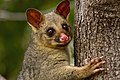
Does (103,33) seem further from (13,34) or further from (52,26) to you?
(13,34)

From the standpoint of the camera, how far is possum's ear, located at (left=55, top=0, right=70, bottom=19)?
6320 mm

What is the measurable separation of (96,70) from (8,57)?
545cm

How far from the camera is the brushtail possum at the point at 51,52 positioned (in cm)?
571

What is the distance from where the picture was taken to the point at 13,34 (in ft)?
35.2

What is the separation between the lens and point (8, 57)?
35.0 ft

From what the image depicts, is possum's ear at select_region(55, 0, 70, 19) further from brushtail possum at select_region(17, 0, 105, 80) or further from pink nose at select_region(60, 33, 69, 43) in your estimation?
pink nose at select_region(60, 33, 69, 43)

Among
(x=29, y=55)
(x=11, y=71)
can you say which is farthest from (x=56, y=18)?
(x=11, y=71)

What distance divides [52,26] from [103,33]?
1075mm

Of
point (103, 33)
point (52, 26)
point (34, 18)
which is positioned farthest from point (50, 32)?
point (103, 33)

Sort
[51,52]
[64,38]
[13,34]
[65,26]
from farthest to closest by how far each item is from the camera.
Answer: [13,34] < [65,26] < [51,52] < [64,38]

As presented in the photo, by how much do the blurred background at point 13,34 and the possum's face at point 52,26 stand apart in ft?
12.8

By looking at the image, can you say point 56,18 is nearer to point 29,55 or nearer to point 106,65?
point 29,55

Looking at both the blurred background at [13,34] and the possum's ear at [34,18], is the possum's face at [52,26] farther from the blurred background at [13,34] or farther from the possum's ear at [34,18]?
the blurred background at [13,34]

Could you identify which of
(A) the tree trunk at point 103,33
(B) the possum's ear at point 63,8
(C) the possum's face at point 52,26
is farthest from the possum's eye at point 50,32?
(A) the tree trunk at point 103,33
